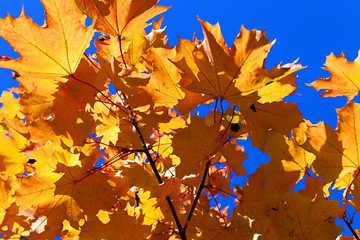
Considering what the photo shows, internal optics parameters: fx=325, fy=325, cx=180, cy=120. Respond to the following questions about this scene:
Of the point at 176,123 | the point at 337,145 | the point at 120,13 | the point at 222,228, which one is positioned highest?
the point at 120,13

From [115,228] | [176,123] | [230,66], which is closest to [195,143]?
[176,123]

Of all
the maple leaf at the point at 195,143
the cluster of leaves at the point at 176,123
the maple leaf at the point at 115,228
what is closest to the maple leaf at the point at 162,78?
the cluster of leaves at the point at 176,123

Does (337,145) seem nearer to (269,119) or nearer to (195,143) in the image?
(269,119)

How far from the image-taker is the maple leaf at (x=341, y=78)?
1112 mm

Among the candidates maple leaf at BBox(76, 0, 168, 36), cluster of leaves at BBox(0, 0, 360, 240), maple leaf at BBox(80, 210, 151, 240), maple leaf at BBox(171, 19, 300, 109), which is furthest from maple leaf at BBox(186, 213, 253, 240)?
maple leaf at BBox(76, 0, 168, 36)

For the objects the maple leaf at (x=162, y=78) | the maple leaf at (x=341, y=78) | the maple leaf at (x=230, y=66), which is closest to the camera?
the maple leaf at (x=230, y=66)

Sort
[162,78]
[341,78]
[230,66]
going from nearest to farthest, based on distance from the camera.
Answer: [230,66] → [162,78] → [341,78]

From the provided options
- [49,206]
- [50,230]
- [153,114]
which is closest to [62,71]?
[153,114]

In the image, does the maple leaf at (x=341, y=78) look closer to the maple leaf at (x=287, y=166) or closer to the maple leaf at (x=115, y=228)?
the maple leaf at (x=287, y=166)

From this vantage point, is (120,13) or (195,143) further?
(120,13)

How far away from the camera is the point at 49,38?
38.4 inches

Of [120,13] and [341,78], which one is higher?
[120,13]

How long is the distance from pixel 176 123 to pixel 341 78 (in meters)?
0.61

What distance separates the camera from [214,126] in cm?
95
